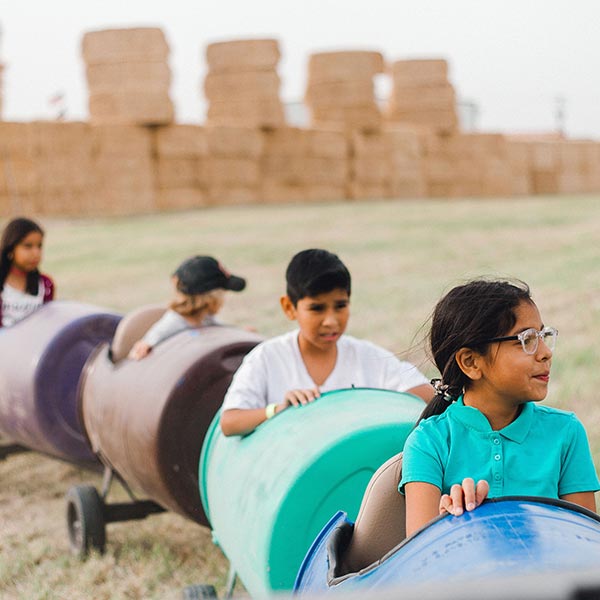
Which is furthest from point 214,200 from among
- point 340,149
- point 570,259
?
point 570,259

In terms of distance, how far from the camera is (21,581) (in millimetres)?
4430

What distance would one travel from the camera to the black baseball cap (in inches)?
195

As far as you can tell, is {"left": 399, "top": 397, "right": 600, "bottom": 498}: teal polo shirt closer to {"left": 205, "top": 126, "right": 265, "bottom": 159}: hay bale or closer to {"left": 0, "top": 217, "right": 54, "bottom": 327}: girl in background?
{"left": 0, "top": 217, "right": 54, "bottom": 327}: girl in background

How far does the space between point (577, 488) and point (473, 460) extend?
26 cm

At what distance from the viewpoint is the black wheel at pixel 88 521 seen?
15.6ft

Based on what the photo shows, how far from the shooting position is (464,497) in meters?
2.29

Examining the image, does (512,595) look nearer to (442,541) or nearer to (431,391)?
(442,541)

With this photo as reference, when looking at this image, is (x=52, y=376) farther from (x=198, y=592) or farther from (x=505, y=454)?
(x=505, y=454)

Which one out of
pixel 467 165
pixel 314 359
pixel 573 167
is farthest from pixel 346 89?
pixel 314 359

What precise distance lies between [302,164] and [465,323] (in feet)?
68.8

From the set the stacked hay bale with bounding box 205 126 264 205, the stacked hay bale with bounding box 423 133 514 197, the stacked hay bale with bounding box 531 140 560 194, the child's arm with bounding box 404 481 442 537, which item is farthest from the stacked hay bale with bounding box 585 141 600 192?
the child's arm with bounding box 404 481 442 537

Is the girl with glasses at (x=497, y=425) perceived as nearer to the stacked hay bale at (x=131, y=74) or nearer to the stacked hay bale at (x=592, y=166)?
the stacked hay bale at (x=131, y=74)

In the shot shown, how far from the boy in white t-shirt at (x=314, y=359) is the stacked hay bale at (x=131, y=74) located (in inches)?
708

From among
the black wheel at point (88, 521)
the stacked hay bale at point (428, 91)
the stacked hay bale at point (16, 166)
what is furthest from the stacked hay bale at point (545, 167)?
the black wheel at point (88, 521)
